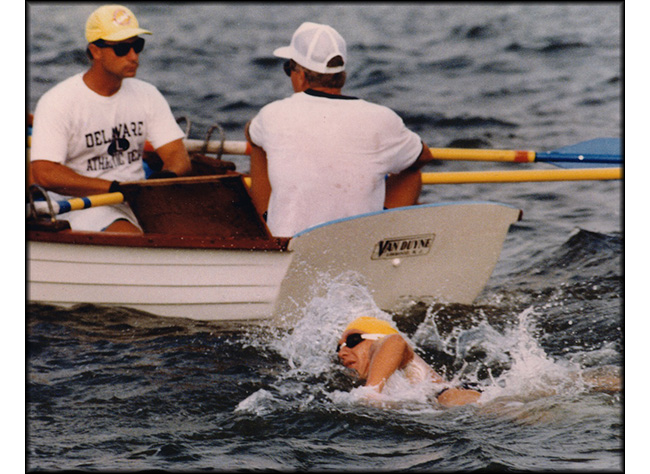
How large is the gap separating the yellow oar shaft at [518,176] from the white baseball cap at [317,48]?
4.49 ft

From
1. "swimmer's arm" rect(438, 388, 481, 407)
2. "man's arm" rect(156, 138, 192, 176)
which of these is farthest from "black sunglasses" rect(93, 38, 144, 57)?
"swimmer's arm" rect(438, 388, 481, 407)

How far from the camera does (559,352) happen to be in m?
5.62

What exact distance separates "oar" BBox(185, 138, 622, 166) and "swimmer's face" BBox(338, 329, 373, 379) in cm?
208

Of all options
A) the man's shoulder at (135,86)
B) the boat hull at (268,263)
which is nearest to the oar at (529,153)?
the man's shoulder at (135,86)

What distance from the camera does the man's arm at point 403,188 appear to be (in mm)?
5891

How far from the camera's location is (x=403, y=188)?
593 centimetres

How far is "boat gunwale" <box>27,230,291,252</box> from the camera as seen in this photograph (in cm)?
542

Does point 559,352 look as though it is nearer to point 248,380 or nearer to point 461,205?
point 461,205

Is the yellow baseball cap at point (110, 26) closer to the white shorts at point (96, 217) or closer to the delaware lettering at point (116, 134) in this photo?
the delaware lettering at point (116, 134)

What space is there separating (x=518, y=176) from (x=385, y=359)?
2.41m

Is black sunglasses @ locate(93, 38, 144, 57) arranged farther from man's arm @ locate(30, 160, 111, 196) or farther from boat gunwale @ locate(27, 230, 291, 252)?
boat gunwale @ locate(27, 230, 291, 252)

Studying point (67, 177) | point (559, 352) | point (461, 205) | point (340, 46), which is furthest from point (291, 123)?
point (559, 352)

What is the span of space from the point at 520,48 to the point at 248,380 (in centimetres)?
1261

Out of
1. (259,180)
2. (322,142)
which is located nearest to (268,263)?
(259,180)
